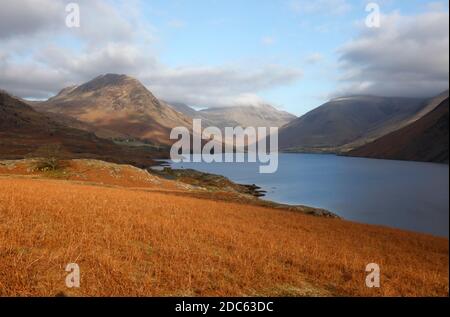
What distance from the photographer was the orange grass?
429 inches

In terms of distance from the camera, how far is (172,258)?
45.2 ft

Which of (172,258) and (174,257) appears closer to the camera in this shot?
(172,258)

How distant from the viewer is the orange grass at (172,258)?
10.9 metres

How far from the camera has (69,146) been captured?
550 feet

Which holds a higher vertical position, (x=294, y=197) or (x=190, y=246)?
(x=190, y=246)

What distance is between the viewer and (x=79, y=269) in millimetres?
11320

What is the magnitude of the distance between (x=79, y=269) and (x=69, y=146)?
171 m

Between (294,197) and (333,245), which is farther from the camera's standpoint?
(294,197)
